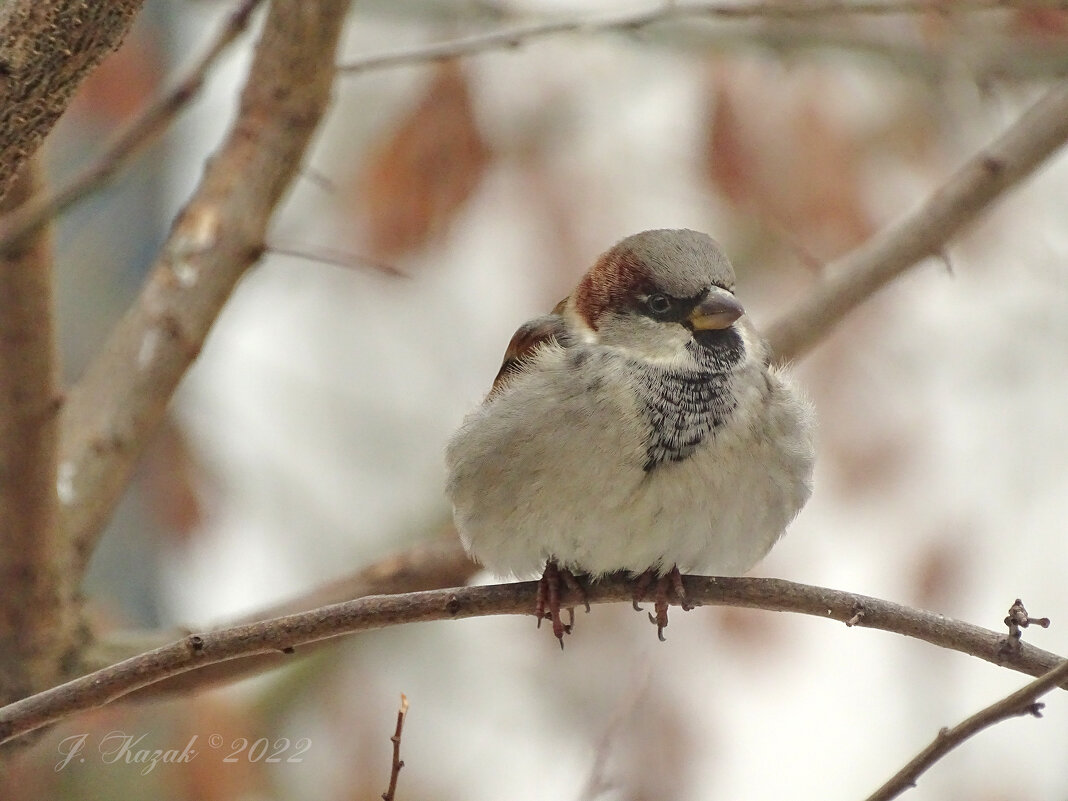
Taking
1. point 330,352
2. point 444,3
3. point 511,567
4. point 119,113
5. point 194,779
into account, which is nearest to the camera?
point 511,567

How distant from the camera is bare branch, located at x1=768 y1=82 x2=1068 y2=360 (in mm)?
3268

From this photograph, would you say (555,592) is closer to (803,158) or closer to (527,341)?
(527,341)

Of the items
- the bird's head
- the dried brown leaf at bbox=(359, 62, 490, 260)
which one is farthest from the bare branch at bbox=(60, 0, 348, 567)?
the dried brown leaf at bbox=(359, 62, 490, 260)

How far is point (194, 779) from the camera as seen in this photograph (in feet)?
14.3

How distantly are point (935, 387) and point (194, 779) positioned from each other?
3956 mm

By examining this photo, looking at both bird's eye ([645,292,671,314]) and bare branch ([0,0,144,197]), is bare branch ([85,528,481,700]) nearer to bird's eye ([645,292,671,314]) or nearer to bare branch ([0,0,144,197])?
bird's eye ([645,292,671,314])

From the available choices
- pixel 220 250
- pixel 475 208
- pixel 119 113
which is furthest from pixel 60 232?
pixel 220 250

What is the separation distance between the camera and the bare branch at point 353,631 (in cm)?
188

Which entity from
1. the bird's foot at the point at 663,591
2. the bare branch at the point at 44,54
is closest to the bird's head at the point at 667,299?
the bird's foot at the point at 663,591

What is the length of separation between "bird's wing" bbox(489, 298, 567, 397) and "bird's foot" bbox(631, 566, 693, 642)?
0.59m

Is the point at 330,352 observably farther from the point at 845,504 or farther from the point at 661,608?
the point at 661,608

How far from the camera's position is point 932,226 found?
3.36 m

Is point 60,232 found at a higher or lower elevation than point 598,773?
higher

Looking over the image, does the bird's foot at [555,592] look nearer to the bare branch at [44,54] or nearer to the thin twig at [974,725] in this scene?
the thin twig at [974,725]
